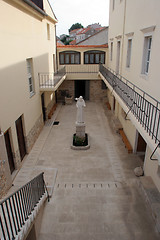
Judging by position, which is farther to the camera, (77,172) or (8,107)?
(77,172)

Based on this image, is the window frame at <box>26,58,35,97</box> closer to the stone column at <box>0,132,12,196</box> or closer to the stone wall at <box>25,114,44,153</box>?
the stone wall at <box>25,114,44,153</box>

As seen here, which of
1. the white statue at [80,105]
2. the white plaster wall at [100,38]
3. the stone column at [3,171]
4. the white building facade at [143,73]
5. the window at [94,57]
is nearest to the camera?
the white building facade at [143,73]

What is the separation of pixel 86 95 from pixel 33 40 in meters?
11.1

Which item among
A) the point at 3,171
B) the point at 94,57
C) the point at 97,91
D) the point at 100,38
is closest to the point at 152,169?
the point at 3,171

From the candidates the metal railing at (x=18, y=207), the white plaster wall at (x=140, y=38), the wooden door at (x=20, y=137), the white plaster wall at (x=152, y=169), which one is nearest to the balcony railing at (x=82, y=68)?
the white plaster wall at (x=140, y=38)

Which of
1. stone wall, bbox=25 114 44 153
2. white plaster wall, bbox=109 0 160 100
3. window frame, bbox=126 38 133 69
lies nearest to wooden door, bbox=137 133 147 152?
white plaster wall, bbox=109 0 160 100

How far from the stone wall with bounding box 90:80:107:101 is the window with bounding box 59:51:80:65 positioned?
289 cm

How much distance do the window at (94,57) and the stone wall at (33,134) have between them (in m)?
9.83

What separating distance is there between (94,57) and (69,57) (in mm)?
2629

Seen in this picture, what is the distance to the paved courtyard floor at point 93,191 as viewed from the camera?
6.07 metres

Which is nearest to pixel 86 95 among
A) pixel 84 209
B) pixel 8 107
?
pixel 8 107

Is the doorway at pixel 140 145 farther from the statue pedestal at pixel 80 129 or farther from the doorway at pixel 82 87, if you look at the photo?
the doorway at pixel 82 87

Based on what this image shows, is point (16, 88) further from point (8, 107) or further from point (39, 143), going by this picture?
point (39, 143)

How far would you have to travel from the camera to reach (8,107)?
7.73 m
